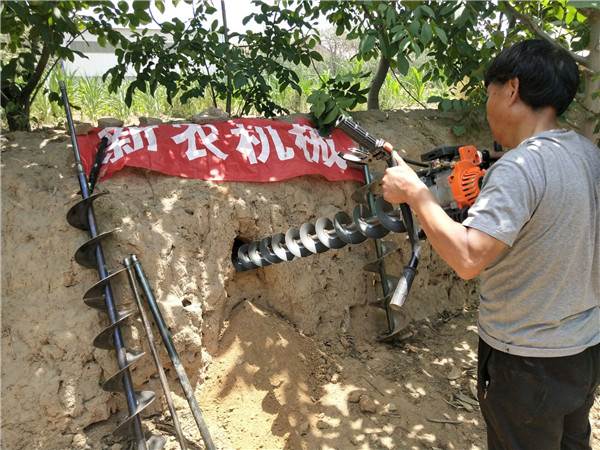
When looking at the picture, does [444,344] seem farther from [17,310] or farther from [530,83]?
[17,310]

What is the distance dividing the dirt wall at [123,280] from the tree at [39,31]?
49cm

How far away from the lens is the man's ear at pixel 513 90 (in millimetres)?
1625

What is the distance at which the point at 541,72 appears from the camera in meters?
1.58

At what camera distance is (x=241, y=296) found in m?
3.38

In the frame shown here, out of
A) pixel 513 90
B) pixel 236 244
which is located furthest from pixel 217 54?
pixel 513 90

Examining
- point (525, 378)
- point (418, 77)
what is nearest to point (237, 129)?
point (525, 378)

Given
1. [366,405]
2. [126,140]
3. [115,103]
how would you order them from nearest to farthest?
[366,405] < [126,140] < [115,103]

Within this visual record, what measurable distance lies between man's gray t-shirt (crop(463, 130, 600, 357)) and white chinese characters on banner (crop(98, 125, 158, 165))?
2.32 m

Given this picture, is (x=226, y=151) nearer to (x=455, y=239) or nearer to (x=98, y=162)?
(x=98, y=162)

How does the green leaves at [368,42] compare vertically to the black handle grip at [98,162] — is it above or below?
above

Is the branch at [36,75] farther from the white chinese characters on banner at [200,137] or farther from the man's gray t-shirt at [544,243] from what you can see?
the man's gray t-shirt at [544,243]

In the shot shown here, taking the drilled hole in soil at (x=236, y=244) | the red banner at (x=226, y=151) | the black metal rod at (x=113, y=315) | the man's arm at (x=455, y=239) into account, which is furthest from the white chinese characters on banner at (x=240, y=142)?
the man's arm at (x=455, y=239)

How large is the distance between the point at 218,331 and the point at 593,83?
2.89 metres

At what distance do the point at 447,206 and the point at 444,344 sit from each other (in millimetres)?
2188
